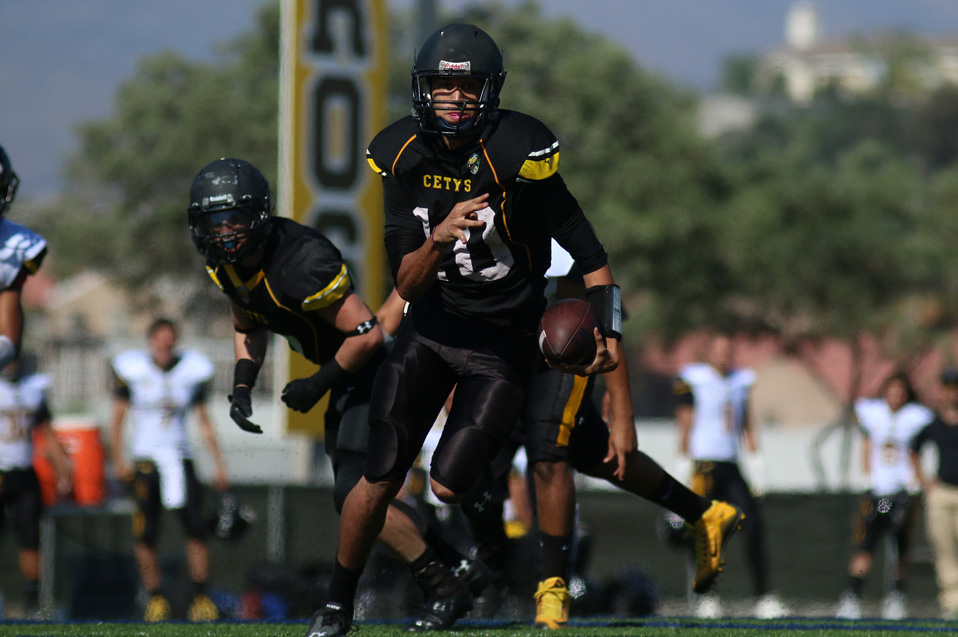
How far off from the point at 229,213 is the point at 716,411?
5.42 m

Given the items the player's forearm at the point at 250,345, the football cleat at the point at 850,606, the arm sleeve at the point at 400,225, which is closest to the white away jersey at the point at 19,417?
the player's forearm at the point at 250,345

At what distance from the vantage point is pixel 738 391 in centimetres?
976

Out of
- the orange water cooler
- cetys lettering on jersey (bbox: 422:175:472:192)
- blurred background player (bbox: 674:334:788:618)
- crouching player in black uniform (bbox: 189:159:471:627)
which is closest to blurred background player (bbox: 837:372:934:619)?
blurred background player (bbox: 674:334:788:618)

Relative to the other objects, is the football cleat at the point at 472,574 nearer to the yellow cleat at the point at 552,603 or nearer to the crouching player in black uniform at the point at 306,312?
the crouching player in black uniform at the point at 306,312

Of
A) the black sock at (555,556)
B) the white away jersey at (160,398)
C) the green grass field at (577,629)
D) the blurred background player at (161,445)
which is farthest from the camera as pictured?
the white away jersey at (160,398)

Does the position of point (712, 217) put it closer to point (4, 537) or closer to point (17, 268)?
point (4, 537)

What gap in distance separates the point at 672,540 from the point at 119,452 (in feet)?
13.1

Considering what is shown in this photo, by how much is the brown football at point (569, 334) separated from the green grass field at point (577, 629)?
1.03 m

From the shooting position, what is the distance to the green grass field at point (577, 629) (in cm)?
478

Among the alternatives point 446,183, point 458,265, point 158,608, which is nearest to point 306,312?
point 458,265

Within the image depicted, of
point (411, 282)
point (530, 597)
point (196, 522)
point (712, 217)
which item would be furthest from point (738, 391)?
point (712, 217)

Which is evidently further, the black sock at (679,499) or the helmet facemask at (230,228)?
the black sock at (679,499)

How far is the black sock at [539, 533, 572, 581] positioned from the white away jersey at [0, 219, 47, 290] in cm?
247

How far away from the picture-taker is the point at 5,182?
18.0ft
